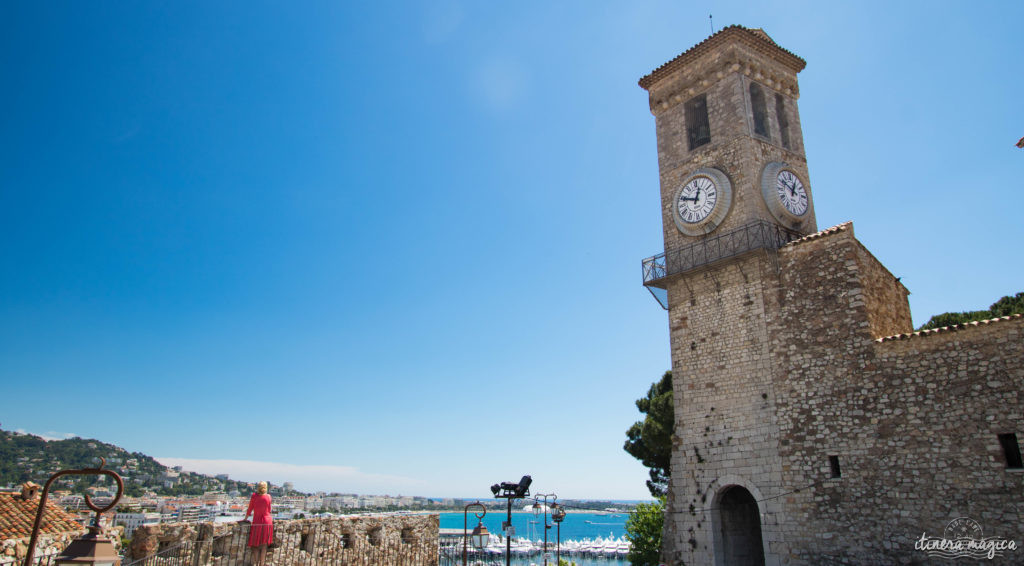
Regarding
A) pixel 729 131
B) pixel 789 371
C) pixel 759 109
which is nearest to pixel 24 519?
pixel 789 371

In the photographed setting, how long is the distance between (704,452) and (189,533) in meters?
12.5

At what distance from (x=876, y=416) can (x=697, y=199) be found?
8041 millimetres

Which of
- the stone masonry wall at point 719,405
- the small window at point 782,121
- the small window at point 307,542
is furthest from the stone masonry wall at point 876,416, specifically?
the small window at point 307,542

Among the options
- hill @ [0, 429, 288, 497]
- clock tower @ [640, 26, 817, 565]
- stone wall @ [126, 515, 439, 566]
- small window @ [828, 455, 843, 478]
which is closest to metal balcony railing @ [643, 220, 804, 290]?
clock tower @ [640, 26, 817, 565]

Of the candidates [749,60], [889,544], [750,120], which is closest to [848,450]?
[889,544]

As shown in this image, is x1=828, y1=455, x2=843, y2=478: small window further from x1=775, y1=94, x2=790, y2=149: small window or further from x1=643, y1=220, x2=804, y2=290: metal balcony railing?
x1=775, y1=94, x2=790, y2=149: small window

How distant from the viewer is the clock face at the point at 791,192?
17.1m

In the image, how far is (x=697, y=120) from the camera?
19.3 m

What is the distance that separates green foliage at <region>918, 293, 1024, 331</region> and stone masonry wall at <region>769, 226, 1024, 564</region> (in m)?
5.40

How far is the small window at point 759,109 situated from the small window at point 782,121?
2.03 feet

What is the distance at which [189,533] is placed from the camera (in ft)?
28.2

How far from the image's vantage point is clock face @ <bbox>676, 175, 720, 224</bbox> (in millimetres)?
17453

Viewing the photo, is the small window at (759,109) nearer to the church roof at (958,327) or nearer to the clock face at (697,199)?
the clock face at (697,199)

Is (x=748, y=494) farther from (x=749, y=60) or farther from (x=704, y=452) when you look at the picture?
(x=749, y=60)
